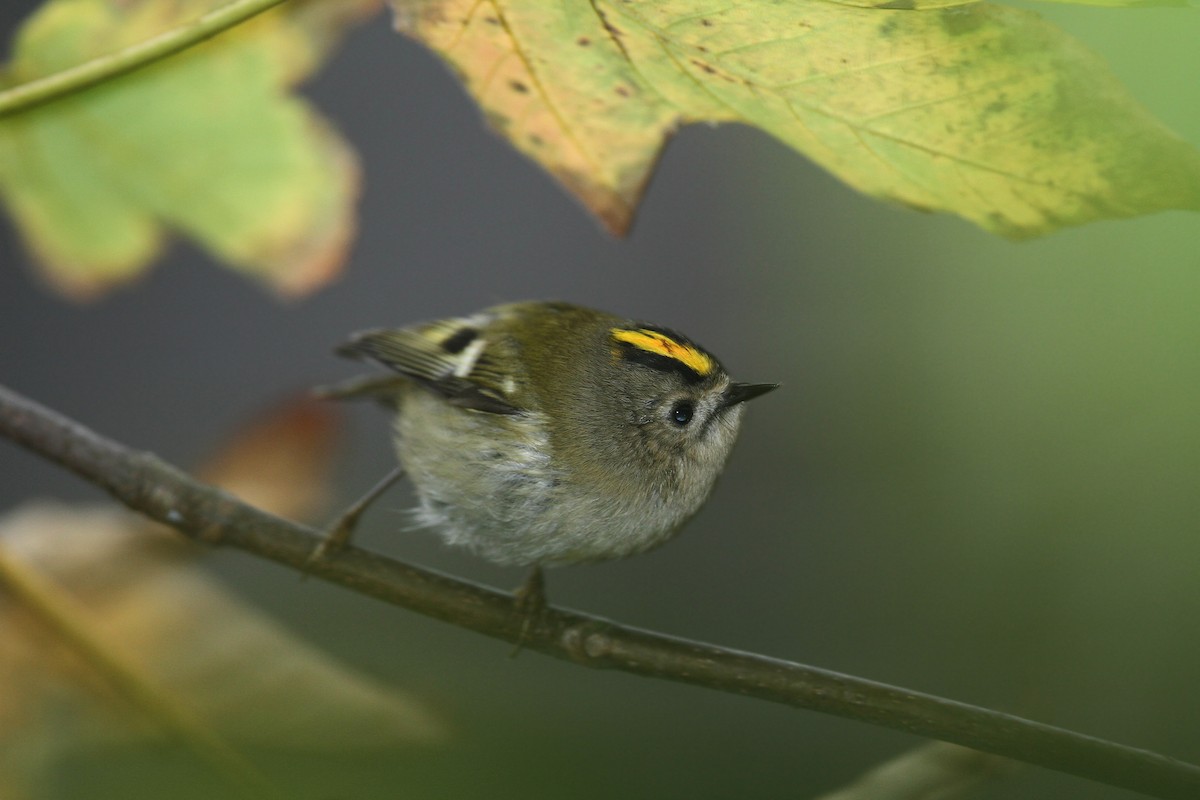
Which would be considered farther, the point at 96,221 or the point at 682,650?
the point at 96,221

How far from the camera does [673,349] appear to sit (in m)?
0.67

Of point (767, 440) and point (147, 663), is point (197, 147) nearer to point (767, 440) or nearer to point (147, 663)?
point (147, 663)

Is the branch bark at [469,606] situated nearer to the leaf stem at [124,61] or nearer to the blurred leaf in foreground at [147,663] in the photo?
the blurred leaf in foreground at [147,663]

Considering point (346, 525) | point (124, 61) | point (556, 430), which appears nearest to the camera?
point (124, 61)

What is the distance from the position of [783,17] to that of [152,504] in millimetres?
522

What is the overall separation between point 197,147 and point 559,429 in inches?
14.2

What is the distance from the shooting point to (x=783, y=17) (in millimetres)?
427

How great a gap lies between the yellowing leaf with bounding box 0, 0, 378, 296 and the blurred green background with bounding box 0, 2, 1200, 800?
164 mm

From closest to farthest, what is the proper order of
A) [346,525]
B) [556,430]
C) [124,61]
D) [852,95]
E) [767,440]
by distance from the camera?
[852,95]
[124,61]
[556,430]
[346,525]
[767,440]

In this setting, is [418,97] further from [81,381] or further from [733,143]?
[81,381]

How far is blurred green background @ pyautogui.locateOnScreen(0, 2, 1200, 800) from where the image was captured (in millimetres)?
559

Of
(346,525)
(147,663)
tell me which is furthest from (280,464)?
(147,663)

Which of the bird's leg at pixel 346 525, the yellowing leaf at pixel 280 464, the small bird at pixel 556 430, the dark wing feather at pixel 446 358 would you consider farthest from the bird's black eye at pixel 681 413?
the yellowing leaf at pixel 280 464

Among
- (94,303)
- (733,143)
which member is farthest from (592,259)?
(94,303)
